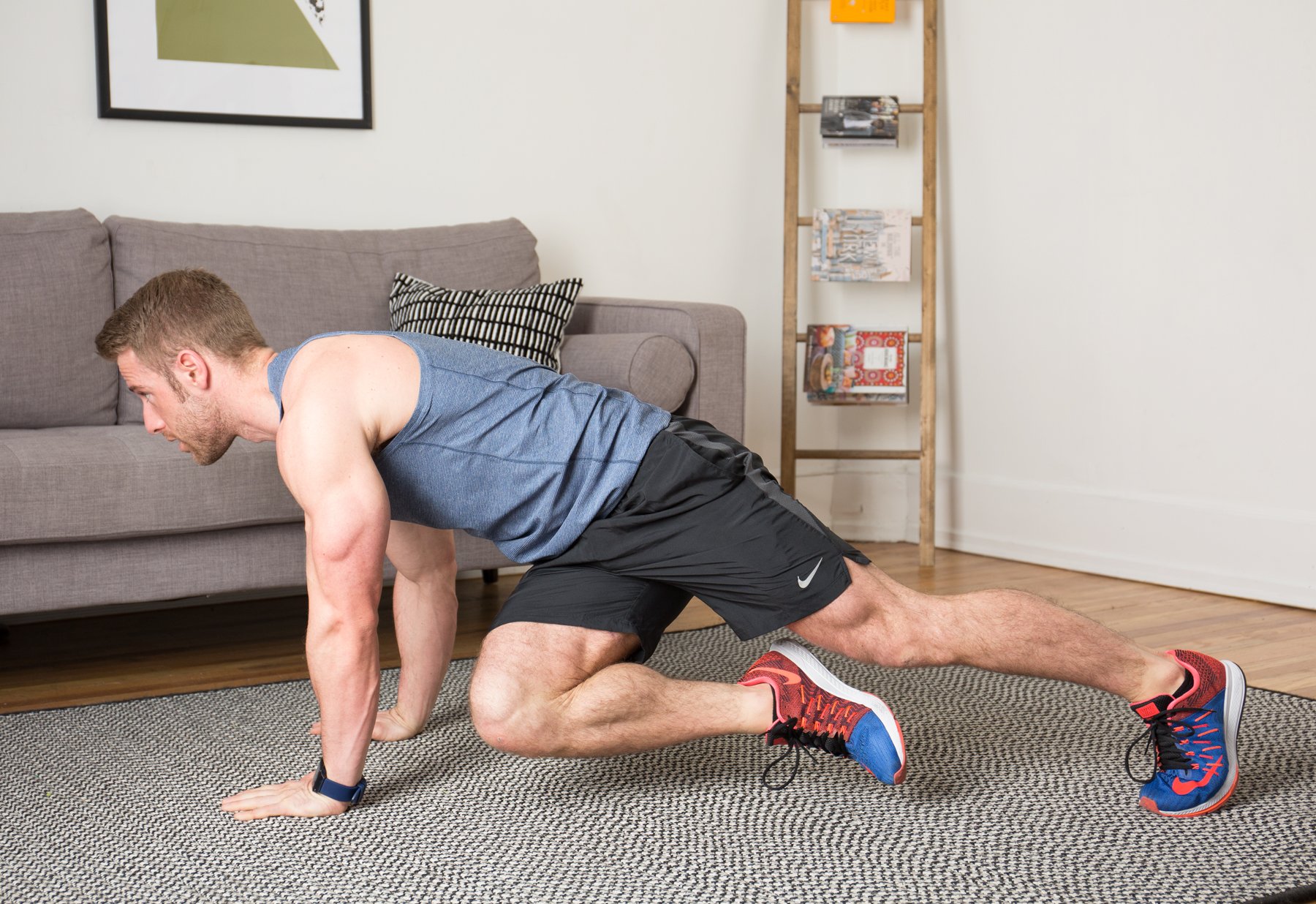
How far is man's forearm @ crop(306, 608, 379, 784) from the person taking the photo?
1581 millimetres

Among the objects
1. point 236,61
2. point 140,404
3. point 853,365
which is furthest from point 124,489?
point 853,365

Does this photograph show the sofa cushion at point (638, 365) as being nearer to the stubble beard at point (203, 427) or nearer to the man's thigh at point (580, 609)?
the man's thigh at point (580, 609)

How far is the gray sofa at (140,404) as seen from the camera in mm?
2199

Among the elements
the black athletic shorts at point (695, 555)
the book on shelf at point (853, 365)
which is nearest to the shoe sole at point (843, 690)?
the black athletic shorts at point (695, 555)

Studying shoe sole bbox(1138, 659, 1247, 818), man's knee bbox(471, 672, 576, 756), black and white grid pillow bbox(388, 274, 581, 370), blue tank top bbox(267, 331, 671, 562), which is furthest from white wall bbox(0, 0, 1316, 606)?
man's knee bbox(471, 672, 576, 756)

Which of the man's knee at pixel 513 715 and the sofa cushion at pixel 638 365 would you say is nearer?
the man's knee at pixel 513 715

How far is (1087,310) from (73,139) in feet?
8.53

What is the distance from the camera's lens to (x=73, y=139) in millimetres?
2992

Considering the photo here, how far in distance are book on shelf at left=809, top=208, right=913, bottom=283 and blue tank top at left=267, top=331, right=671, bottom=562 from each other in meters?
2.09

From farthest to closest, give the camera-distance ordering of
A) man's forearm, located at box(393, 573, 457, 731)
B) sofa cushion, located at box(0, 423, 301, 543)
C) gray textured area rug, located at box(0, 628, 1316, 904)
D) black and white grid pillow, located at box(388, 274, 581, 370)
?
black and white grid pillow, located at box(388, 274, 581, 370), sofa cushion, located at box(0, 423, 301, 543), man's forearm, located at box(393, 573, 457, 731), gray textured area rug, located at box(0, 628, 1316, 904)

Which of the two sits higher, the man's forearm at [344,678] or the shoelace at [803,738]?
the man's forearm at [344,678]

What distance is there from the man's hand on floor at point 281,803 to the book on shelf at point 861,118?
2614 mm

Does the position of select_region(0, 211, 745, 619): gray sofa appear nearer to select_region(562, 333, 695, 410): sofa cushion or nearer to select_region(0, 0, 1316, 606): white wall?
select_region(562, 333, 695, 410): sofa cushion

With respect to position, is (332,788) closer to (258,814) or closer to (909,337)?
(258,814)
